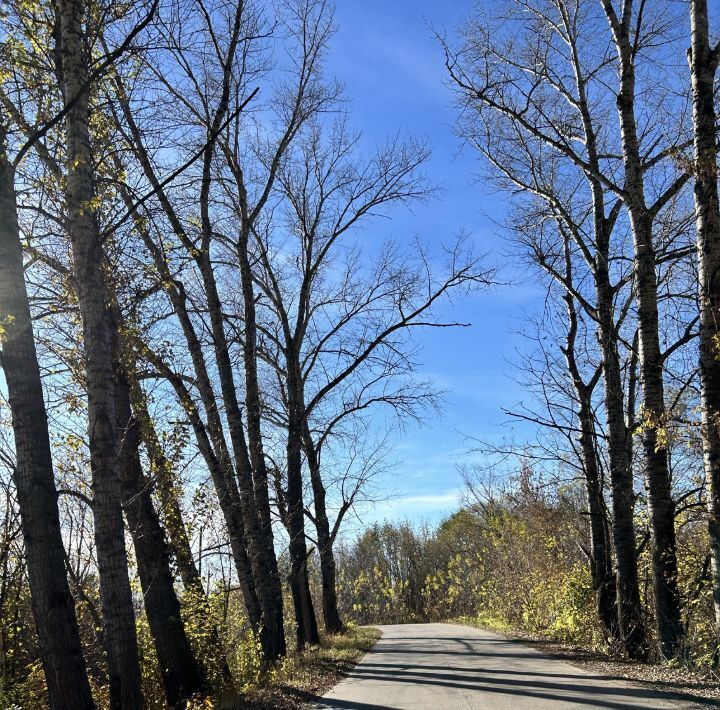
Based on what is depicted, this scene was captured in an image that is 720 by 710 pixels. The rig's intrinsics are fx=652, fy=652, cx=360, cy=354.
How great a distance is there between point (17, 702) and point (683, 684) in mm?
9162

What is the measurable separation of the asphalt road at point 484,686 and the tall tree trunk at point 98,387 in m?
3.24

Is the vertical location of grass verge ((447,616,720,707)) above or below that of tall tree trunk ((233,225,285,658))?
below

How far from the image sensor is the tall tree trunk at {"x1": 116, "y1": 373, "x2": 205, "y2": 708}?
34.0 feet

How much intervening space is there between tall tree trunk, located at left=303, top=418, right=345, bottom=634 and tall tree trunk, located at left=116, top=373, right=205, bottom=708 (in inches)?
459

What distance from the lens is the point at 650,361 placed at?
1017 cm

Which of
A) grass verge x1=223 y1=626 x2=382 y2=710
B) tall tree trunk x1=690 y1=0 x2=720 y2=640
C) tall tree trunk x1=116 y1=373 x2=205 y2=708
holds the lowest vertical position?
grass verge x1=223 y1=626 x2=382 y2=710

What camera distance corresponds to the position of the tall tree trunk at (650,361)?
30.9 feet

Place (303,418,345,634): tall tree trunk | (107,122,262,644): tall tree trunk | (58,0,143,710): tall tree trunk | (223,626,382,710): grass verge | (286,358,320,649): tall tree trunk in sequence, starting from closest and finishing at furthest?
(58,0,143,710): tall tree trunk, (223,626,382,710): grass verge, (107,122,262,644): tall tree trunk, (286,358,320,649): tall tree trunk, (303,418,345,634): tall tree trunk

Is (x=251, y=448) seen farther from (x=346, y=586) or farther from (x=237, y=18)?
(x=346, y=586)

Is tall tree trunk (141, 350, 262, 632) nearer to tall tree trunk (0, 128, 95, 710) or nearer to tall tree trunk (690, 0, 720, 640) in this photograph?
tall tree trunk (0, 128, 95, 710)

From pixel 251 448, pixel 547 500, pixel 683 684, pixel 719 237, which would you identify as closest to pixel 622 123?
pixel 719 237

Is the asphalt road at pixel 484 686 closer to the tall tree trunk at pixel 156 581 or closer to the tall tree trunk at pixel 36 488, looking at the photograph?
the tall tree trunk at pixel 156 581

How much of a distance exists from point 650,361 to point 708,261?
7.04ft

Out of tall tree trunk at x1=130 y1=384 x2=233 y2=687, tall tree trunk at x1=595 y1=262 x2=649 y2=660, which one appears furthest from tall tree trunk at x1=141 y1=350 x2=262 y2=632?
tall tree trunk at x1=595 y1=262 x2=649 y2=660
